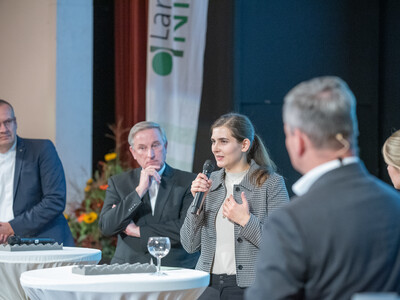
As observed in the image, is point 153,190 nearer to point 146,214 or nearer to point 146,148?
point 146,214

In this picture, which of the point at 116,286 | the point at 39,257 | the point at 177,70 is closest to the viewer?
the point at 116,286

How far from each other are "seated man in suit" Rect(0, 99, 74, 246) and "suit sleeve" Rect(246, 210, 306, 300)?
307 cm

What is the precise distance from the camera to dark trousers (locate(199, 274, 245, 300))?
3.02 meters

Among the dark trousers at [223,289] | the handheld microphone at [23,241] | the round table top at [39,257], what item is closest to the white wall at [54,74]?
the handheld microphone at [23,241]

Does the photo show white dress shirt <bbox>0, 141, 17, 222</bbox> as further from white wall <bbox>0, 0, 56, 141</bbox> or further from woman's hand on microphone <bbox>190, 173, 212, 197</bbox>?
woman's hand on microphone <bbox>190, 173, 212, 197</bbox>

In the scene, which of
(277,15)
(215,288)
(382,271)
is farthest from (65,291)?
(277,15)

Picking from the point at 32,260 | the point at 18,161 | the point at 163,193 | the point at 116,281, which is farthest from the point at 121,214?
the point at 18,161

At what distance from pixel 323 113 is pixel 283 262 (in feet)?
1.24

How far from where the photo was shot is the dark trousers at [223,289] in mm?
3016

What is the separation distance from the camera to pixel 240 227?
121 inches

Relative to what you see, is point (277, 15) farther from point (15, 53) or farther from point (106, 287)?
point (106, 287)

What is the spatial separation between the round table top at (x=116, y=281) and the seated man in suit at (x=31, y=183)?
149cm

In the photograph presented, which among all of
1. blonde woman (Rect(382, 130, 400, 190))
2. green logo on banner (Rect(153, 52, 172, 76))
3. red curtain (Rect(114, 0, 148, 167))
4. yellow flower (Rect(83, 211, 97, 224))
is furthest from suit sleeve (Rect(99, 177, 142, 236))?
red curtain (Rect(114, 0, 148, 167))

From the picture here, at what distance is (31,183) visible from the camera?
453 centimetres
